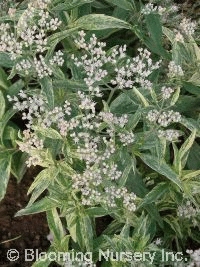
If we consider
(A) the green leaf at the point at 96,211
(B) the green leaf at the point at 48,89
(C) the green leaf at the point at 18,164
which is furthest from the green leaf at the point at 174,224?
(B) the green leaf at the point at 48,89

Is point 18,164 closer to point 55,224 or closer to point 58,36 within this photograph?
point 55,224

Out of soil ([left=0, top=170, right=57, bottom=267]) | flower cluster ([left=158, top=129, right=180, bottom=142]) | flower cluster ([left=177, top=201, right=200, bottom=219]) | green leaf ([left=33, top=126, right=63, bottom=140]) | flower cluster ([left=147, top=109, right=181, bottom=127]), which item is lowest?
soil ([left=0, top=170, right=57, bottom=267])

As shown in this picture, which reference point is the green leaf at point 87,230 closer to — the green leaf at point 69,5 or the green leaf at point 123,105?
the green leaf at point 123,105

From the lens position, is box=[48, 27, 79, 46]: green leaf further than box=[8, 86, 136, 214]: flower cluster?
Yes

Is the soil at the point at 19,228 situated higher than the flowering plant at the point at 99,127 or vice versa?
the flowering plant at the point at 99,127

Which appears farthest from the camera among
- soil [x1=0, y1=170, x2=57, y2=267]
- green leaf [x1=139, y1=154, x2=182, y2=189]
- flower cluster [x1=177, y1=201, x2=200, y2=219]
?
soil [x1=0, y1=170, x2=57, y2=267]

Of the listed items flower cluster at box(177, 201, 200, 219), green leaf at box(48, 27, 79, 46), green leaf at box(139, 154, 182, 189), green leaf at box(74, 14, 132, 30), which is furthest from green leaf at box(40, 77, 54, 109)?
flower cluster at box(177, 201, 200, 219)

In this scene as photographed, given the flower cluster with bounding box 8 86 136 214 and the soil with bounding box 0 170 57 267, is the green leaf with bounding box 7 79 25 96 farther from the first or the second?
the soil with bounding box 0 170 57 267

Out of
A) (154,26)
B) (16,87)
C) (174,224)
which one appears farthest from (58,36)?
(174,224)
